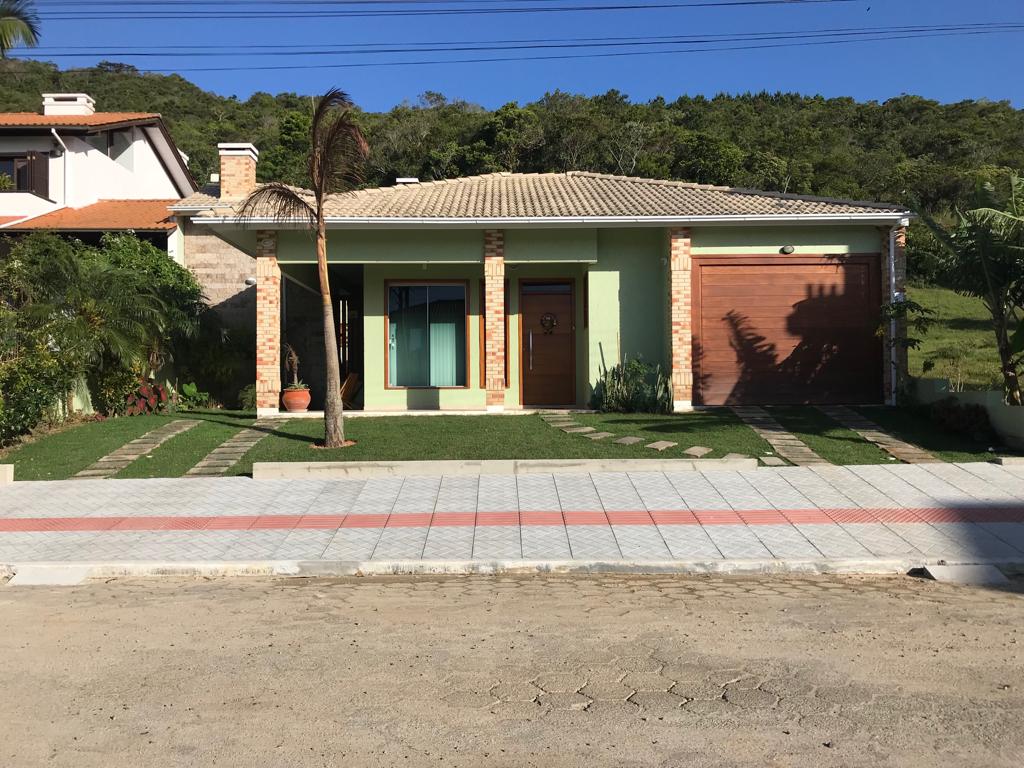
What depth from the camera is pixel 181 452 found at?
12789 millimetres

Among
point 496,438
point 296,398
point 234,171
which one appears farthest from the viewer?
point 234,171

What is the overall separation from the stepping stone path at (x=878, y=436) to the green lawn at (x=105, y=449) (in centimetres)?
1070

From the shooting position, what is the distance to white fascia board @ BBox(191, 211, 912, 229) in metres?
15.3

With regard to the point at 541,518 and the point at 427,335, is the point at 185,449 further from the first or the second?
the point at 541,518

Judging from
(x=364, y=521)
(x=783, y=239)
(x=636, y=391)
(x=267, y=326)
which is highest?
(x=783, y=239)

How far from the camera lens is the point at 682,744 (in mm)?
3881

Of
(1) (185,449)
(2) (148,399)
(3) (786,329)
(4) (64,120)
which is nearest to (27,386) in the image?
(1) (185,449)

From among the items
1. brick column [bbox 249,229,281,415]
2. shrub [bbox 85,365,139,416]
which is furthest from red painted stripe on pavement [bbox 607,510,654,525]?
shrub [bbox 85,365,139,416]

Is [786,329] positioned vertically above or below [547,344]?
above

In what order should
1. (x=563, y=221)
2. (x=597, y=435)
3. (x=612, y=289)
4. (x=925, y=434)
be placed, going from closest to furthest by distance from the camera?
(x=597, y=435), (x=925, y=434), (x=563, y=221), (x=612, y=289)

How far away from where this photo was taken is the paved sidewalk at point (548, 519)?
305 inches

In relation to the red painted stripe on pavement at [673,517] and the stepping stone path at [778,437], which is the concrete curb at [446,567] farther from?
the stepping stone path at [778,437]

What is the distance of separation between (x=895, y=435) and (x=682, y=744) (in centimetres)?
1097

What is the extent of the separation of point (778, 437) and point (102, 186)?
888 inches
